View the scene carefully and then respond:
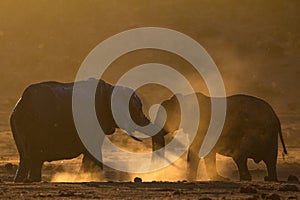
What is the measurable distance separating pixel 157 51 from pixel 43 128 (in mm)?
29736

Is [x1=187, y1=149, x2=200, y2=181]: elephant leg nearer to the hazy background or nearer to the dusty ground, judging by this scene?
the dusty ground

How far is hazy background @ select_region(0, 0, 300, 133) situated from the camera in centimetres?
4322

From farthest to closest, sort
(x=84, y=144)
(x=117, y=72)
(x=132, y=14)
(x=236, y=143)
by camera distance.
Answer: (x=132, y=14) < (x=117, y=72) < (x=236, y=143) < (x=84, y=144)

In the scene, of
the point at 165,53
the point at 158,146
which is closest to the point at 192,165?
the point at 158,146

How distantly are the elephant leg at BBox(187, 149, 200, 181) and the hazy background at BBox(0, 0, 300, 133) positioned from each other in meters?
12.3

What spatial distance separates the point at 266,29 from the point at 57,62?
421 inches

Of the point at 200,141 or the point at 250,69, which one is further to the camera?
the point at 250,69

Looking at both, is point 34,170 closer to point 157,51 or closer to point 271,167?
point 271,167

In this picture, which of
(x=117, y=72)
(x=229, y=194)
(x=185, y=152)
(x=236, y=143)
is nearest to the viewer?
(x=229, y=194)

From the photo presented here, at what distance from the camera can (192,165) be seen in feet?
73.2

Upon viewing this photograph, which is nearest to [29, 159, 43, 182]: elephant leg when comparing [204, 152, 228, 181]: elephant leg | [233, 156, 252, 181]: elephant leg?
[204, 152, 228, 181]: elephant leg

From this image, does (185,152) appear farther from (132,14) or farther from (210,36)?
(132,14)

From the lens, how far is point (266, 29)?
54.2 metres

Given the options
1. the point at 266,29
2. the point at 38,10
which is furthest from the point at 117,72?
the point at 38,10
